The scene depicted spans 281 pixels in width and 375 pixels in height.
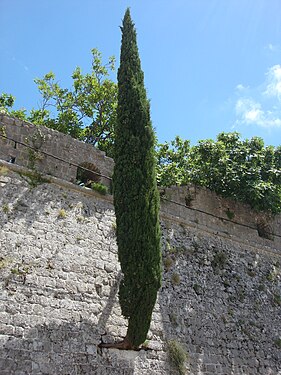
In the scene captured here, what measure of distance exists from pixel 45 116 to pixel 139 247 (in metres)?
12.4

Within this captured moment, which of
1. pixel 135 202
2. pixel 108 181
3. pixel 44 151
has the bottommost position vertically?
pixel 135 202

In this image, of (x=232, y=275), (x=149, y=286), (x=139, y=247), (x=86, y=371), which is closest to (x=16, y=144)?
(x=139, y=247)

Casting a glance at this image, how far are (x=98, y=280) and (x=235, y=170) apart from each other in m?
6.99

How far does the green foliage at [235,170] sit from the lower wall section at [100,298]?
2.06m

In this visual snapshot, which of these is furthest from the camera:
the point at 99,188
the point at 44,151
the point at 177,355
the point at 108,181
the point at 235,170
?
the point at 235,170

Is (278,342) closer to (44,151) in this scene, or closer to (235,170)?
(235,170)

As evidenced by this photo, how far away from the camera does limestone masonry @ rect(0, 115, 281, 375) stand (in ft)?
27.6

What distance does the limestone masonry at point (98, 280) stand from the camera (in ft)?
27.6

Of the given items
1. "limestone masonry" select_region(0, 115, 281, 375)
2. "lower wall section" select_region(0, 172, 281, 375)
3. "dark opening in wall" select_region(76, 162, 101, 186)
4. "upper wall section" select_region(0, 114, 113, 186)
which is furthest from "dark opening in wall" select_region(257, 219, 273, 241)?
"dark opening in wall" select_region(76, 162, 101, 186)

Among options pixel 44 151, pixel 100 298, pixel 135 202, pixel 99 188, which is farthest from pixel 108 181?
pixel 100 298

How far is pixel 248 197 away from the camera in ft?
47.8

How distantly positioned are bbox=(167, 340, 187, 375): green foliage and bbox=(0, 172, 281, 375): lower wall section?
92 millimetres

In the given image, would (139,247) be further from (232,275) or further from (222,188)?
(222,188)

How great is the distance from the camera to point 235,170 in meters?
14.7
